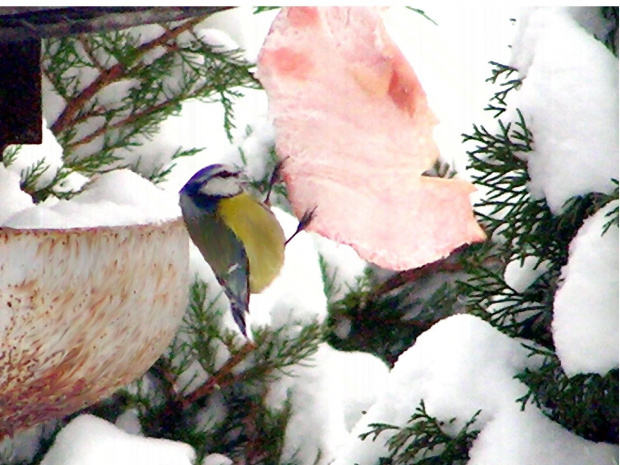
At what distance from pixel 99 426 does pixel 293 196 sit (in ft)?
0.82

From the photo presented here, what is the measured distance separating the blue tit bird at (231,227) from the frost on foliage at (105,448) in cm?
17

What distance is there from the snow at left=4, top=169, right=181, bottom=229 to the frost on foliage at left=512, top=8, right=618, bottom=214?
20 centimetres

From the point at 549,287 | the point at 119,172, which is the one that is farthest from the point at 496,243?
the point at 119,172

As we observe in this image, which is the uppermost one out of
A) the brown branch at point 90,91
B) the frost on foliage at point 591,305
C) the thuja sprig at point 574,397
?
the brown branch at point 90,91

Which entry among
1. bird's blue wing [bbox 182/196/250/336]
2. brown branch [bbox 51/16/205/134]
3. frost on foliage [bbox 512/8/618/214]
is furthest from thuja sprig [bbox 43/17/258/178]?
frost on foliage [bbox 512/8/618/214]

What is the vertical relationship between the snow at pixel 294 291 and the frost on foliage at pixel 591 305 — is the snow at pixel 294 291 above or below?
below

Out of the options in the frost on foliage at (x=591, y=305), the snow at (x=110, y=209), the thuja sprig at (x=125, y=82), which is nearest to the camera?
the frost on foliage at (x=591, y=305)

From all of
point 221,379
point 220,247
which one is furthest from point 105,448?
point 220,247

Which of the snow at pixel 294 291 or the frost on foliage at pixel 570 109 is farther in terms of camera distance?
the snow at pixel 294 291

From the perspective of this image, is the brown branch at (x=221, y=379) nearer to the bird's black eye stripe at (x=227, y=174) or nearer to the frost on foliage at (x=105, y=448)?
the frost on foliage at (x=105, y=448)

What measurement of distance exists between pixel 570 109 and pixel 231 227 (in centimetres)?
18

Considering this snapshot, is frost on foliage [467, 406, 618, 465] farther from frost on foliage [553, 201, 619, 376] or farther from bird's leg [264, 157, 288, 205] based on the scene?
bird's leg [264, 157, 288, 205]

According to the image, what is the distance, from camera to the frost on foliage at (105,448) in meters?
0.59

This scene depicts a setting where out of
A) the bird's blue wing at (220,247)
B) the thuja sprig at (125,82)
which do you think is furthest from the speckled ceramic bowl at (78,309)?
the thuja sprig at (125,82)
